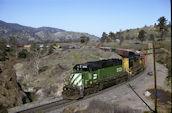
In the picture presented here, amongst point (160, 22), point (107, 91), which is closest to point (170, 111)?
point (107, 91)

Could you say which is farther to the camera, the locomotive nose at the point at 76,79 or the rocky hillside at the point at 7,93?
the rocky hillside at the point at 7,93

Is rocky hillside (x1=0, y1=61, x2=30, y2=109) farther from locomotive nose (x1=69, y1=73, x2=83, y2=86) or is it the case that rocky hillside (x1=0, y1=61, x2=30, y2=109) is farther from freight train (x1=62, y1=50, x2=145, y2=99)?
locomotive nose (x1=69, y1=73, x2=83, y2=86)

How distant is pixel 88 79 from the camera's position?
1684 cm

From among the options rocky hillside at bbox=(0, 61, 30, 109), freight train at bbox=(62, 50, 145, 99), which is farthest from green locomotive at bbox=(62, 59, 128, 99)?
rocky hillside at bbox=(0, 61, 30, 109)

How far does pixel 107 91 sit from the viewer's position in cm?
1956

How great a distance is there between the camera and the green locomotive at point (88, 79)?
1631cm

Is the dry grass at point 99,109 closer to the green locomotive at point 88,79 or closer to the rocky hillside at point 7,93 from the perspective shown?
the green locomotive at point 88,79

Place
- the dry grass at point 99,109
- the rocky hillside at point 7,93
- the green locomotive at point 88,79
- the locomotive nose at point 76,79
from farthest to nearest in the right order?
the rocky hillside at point 7,93 < the green locomotive at point 88,79 < the locomotive nose at point 76,79 < the dry grass at point 99,109

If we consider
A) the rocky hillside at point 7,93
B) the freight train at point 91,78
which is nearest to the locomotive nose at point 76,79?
the freight train at point 91,78

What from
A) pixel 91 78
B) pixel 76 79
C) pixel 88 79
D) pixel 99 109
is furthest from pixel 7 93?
pixel 99 109

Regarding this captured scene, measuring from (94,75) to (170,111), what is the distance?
8.18 metres

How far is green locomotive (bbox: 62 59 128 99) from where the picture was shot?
642 inches

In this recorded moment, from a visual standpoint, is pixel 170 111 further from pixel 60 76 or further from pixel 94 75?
pixel 60 76

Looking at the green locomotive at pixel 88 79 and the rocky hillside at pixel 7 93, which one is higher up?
the green locomotive at pixel 88 79
